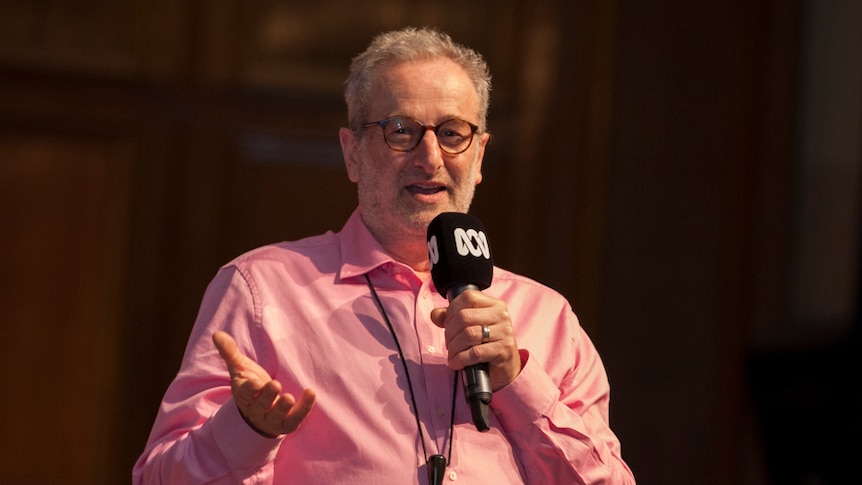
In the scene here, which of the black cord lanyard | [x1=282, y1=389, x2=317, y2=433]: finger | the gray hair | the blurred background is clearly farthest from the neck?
the blurred background

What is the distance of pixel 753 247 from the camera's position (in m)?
4.15

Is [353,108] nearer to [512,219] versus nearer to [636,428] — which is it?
[512,219]

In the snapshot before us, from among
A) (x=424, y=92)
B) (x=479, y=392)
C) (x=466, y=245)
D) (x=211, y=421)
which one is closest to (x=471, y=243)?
(x=466, y=245)

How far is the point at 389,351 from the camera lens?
6.76 ft

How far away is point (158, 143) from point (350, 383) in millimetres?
2107

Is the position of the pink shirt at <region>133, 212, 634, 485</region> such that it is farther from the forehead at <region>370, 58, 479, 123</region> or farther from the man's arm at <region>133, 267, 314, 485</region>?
the forehead at <region>370, 58, 479, 123</region>

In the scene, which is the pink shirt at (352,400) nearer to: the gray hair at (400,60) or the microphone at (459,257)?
the microphone at (459,257)

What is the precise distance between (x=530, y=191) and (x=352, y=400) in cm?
222

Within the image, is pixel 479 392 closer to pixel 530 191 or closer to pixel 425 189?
pixel 425 189

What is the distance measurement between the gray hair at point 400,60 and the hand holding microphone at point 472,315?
0.43 metres

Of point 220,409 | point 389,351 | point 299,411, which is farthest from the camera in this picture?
point 389,351

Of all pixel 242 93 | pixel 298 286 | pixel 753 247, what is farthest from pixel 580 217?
pixel 298 286

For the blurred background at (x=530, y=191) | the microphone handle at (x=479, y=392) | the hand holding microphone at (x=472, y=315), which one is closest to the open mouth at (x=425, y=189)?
the hand holding microphone at (x=472, y=315)

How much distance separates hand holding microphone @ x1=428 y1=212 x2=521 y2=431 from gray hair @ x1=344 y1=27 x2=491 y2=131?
0.43 metres
